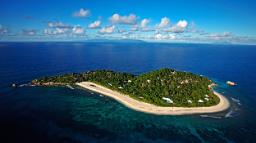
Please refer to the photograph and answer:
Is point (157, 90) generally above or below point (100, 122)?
above

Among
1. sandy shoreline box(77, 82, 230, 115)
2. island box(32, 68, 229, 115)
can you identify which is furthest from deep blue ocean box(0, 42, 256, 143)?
island box(32, 68, 229, 115)

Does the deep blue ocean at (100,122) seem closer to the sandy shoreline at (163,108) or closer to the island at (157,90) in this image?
the sandy shoreline at (163,108)

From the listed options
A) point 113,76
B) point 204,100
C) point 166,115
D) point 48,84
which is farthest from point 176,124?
point 48,84

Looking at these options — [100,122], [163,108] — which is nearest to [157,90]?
[163,108]

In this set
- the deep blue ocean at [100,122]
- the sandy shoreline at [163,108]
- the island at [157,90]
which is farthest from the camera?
the island at [157,90]

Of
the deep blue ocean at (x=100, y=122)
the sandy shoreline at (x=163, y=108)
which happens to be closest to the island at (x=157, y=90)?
the sandy shoreline at (x=163, y=108)

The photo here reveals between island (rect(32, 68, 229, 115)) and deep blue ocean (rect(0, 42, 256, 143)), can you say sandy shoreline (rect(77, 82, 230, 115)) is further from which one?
deep blue ocean (rect(0, 42, 256, 143))

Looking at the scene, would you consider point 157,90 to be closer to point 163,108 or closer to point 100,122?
point 163,108

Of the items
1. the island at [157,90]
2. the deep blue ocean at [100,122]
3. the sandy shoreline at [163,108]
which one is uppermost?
the island at [157,90]

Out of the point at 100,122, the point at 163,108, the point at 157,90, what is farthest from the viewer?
the point at 157,90
